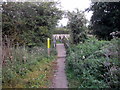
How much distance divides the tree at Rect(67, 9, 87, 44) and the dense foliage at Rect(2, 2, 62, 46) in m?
1.30

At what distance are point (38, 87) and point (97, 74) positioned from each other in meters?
1.63

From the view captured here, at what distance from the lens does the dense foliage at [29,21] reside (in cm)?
832

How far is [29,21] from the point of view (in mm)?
9242

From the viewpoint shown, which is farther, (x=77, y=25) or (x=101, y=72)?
(x=77, y=25)

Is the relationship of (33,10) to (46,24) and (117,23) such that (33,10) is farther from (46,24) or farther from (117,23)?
(117,23)

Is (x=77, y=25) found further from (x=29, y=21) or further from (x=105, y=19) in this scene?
(x=105, y=19)

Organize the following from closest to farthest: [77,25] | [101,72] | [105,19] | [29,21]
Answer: [101,72] < [29,21] < [77,25] < [105,19]

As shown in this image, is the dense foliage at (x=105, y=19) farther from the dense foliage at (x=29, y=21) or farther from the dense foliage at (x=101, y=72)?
the dense foliage at (x=101, y=72)

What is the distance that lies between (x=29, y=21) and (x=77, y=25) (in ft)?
9.98

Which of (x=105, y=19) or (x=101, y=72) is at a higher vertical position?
(x=105, y=19)

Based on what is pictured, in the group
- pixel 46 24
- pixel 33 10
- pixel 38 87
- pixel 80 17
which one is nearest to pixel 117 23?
pixel 80 17

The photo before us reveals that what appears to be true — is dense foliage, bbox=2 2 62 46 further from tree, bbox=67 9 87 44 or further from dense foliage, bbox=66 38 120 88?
dense foliage, bbox=66 38 120 88

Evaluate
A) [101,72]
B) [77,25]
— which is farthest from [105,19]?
[101,72]

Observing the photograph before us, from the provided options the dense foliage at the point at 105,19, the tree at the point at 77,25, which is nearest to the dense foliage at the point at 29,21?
the tree at the point at 77,25
